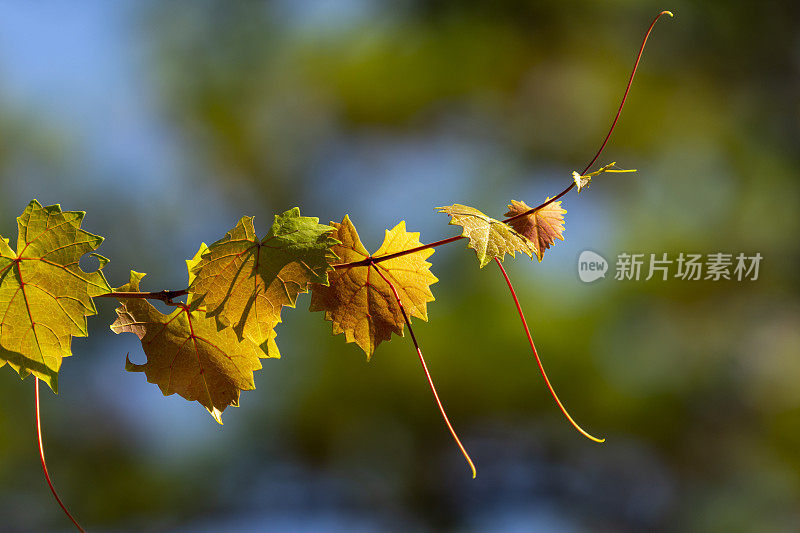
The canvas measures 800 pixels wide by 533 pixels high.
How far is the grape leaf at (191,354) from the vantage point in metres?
0.32

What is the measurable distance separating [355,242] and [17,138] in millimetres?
3915

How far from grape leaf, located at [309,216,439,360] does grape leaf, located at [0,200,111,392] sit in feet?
0.34

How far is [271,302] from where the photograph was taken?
289mm

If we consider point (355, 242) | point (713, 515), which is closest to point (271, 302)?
point (355, 242)

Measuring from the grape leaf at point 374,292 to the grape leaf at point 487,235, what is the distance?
0.10ft

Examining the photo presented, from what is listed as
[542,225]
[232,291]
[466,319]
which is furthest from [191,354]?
[466,319]

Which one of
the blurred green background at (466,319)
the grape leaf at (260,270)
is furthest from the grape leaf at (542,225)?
the blurred green background at (466,319)

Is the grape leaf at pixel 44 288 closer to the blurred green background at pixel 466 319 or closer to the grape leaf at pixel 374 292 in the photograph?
the grape leaf at pixel 374 292

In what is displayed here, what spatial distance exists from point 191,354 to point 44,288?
0.08 meters

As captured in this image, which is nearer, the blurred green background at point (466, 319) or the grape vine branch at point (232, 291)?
the grape vine branch at point (232, 291)

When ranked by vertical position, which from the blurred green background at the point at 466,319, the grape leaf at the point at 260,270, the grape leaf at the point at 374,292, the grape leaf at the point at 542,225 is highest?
the blurred green background at the point at 466,319

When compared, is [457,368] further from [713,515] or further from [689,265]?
[713,515]

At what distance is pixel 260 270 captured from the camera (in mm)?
286

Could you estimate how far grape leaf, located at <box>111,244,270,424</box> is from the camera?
0.32 m
